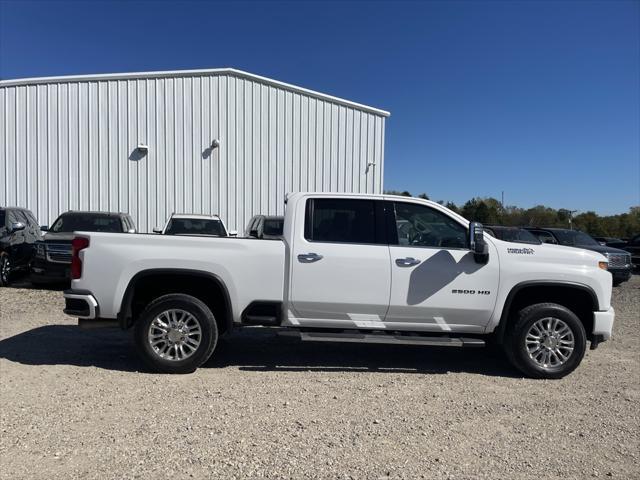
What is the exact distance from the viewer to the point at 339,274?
5.16 m

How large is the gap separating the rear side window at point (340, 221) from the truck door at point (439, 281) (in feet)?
0.86

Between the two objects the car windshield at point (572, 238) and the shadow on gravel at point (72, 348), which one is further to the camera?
the car windshield at point (572, 238)

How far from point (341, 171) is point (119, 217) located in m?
8.01

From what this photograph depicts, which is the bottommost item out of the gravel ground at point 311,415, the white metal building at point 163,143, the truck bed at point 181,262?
the gravel ground at point 311,415

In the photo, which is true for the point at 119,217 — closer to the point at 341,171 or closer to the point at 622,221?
the point at 341,171

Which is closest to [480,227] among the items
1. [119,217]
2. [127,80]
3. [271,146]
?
[119,217]

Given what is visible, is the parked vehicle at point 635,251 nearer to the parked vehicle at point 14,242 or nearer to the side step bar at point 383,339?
the side step bar at point 383,339

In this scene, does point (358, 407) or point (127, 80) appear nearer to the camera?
point (358, 407)

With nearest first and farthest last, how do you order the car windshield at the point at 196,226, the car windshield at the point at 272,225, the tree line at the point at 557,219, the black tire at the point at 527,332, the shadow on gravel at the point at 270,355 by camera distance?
the black tire at the point at 527,332 → the shadow on gravel at the point at 270,355 → the car windshield at the point at 196,226 → the car windshield at the point at 272,225 → the tree line at the point at 557,219

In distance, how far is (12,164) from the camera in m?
15.9

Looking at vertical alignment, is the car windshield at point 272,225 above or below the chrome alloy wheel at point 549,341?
above

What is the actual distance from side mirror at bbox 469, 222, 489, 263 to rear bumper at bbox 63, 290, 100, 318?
12.9ft

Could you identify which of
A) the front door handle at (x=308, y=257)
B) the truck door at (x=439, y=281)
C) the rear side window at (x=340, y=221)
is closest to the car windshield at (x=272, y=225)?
the rear side window at (x=340, y=221)

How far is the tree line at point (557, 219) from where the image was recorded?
37344 mm
